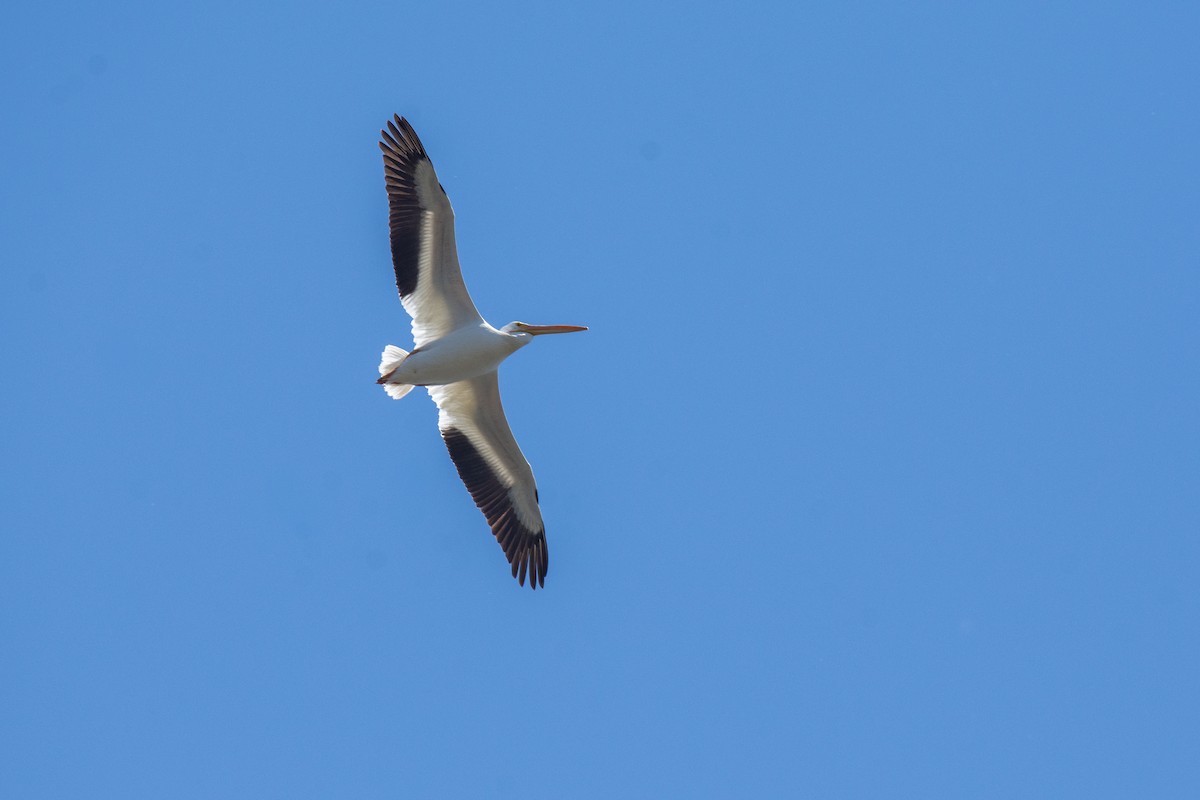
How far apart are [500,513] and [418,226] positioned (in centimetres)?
327

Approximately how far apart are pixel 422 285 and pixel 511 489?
2.52 m

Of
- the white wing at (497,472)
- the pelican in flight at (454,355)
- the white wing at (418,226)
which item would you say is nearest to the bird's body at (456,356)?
the pelican in flight at (454,355)

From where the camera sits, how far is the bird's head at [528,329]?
1577 cm

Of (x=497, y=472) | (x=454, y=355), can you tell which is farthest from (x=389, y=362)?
(x=497, y=472)

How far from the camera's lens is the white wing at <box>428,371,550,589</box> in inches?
637

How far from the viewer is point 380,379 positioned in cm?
1539

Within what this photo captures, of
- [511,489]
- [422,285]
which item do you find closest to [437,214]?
[422,285]

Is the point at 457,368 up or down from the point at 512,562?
up

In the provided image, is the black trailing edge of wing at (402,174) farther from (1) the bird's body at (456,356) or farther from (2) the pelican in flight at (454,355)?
(1) the bird's body at (456,356)

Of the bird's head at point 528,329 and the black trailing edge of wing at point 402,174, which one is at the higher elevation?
the black trailing edge of wing at point 402,174

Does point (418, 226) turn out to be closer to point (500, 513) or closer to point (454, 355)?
point (454, 355)

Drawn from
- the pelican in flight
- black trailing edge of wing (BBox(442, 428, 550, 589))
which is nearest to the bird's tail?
the pelican in flight

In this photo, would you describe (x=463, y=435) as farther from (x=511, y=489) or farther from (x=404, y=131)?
(x=404, y=131)

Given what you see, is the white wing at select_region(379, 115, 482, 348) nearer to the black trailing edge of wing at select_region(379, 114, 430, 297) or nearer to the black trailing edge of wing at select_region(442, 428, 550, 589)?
the black trailing edge of wing at select_region(379, 114, 430, 297)
